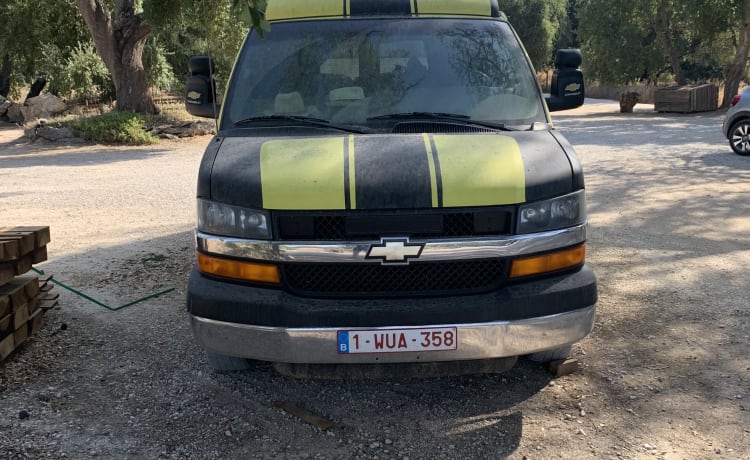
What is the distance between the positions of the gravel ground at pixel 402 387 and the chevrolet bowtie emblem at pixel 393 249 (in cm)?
97

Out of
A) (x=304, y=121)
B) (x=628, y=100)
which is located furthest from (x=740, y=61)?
(x=304, y=121)

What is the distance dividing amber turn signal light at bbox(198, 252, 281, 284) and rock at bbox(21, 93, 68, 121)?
78.2 feet

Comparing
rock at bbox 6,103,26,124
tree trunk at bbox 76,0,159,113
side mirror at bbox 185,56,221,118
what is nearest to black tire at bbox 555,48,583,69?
side mirror at bbox 185,56,221,118

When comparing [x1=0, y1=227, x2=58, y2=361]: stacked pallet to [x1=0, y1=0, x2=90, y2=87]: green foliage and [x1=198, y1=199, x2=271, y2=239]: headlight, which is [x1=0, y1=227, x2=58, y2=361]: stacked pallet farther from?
[x1=0, y1=0, x2=90, y2=87]: green foliage

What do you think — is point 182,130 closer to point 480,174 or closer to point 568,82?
point 568,82

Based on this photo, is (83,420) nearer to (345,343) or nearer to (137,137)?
(345,343)

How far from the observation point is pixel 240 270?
10.7 ft

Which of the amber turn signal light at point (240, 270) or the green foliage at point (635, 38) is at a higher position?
the green foliage at point (635, 38)

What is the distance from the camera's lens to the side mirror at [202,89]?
477cm

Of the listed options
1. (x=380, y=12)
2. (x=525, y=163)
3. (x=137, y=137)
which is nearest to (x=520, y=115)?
(x=525, y=163)

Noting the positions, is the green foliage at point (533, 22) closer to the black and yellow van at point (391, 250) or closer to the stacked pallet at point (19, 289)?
the stacked pallet at point (19, 289)

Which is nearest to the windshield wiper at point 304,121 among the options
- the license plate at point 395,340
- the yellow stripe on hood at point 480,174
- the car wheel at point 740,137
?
the yellow stripe on hood at point 480,174

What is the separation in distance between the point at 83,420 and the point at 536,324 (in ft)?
7.92

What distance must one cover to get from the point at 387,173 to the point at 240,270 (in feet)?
2.82
